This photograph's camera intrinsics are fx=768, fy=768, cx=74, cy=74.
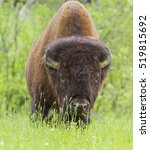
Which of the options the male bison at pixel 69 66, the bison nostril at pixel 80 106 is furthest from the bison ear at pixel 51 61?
the bison nostril at pixel 80 106

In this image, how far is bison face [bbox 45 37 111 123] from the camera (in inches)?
429

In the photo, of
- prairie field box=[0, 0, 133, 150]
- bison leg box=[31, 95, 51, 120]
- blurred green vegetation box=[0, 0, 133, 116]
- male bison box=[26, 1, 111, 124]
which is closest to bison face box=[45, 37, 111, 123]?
male bison box=[26, 1, 111, 124]

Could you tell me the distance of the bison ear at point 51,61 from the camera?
38.4ft

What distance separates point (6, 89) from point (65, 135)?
1190cm

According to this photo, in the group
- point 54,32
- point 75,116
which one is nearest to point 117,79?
point 54,32

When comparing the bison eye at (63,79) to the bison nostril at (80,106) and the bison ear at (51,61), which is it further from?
the bison nostril at (80,106)

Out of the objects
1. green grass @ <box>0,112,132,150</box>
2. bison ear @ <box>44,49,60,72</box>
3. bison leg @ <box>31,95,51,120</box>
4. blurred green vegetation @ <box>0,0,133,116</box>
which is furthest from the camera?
blurred green vegetation @ <box>0,0,133,116</box>

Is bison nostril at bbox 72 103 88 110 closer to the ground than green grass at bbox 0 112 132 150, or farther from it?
farther from it

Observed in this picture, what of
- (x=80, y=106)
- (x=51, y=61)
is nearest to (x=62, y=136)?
(x=80, y=106)

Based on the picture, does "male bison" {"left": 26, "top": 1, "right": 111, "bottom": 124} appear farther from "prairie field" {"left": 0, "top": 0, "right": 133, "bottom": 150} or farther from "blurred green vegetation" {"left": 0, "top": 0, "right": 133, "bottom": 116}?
"blurred green vegetation" {"left": 0, "top": 0, "right": 133, "bottom": 116}

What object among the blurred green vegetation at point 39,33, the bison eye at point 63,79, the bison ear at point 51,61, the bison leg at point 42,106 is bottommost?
the blurred green vegetation at point 39,33

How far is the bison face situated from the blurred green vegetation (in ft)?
29.9

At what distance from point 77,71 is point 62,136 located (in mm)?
1338

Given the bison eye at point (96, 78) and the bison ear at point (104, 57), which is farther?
the bison ear at point (104, 57)
